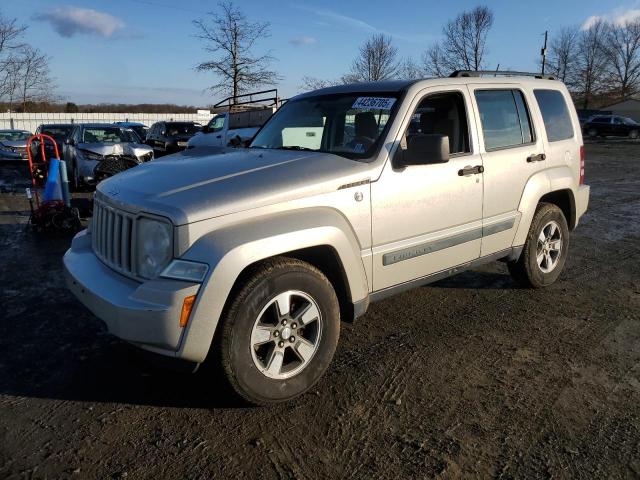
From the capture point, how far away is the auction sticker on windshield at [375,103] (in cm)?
390

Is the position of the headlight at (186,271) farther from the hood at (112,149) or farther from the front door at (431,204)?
the hood at (112,149)

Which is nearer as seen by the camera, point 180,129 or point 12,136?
point 180,129

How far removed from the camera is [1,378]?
345 centimetres

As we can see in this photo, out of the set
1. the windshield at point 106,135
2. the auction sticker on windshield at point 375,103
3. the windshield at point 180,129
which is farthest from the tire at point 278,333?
the windshield at point 180,129

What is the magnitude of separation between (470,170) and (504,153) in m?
0.55

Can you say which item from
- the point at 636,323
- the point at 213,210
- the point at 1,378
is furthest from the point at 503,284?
the point at 1,378

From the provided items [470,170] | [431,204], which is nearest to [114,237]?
[431,204]

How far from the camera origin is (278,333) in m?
3.09

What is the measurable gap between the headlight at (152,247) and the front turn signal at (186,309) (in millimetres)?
280

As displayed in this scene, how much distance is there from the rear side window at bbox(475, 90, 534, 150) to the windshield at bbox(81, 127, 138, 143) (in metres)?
10.9

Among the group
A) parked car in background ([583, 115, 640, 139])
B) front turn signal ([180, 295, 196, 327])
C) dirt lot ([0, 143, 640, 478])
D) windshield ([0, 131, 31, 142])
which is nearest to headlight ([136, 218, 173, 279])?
front turn signal ([180, 295, 196, 327])

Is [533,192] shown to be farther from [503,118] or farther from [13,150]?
[13,150]

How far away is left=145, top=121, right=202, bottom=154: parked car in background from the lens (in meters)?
18.9

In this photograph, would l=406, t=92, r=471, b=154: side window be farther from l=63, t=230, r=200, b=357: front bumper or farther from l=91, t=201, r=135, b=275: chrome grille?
l=63, t=230, r=200, b=357: front bumper
